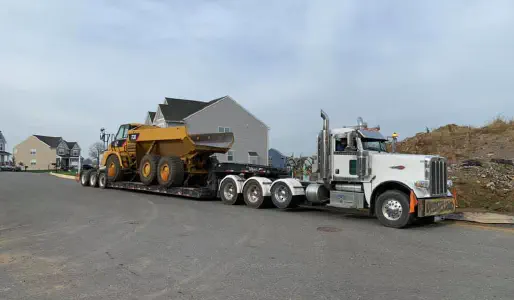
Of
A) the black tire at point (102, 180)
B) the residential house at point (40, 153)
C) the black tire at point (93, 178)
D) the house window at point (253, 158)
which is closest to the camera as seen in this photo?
the black tire at point (102, 180)

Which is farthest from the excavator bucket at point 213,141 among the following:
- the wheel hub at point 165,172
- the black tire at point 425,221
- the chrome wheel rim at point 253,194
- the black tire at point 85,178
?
the black tire at point 85,178

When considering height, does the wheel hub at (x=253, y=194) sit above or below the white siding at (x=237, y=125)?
below

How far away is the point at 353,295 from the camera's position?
15.5ft

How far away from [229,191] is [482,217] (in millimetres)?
8193

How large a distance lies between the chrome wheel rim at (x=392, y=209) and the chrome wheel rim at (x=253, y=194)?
4674 millimetres

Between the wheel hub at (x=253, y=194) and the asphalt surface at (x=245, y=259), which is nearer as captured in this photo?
the asphalt surface at (x=245, y=259)

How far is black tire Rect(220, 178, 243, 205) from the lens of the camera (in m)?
14.3

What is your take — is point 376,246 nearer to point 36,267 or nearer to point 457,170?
point 36,267

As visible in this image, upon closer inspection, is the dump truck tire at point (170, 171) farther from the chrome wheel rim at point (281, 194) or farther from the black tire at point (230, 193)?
the chrome wheel rim at point (281, 194)

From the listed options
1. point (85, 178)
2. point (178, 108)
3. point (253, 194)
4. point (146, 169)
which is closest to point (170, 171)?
point (146, 169)

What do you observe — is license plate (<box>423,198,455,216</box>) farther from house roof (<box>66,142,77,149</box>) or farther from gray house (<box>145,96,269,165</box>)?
house roof (<box>66,142,77,149</box>)

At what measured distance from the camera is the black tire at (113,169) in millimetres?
20188

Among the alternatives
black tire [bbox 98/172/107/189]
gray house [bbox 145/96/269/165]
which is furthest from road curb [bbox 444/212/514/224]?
gray house [bbox 145/96/269/165]

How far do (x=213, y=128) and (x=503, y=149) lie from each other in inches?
1042
